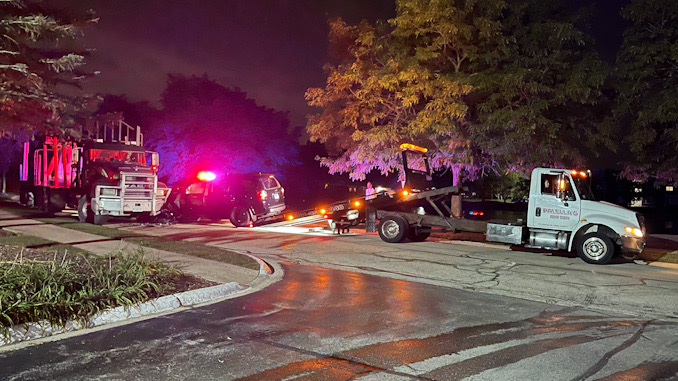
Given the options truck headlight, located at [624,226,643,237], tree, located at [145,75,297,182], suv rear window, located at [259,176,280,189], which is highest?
tree, located at [145,75,297,182]

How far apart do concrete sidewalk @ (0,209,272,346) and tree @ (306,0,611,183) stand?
867cm

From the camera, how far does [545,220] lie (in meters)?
13.8

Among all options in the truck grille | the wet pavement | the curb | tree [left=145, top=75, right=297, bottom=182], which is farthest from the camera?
tree [left=145, top=75, right=297, bottom=182]

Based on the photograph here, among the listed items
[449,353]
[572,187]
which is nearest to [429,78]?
[572,187]

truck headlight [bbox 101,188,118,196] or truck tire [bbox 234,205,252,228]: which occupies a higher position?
truck headlight [bbox 101,188,118,196]

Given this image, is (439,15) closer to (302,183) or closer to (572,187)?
(572,187)

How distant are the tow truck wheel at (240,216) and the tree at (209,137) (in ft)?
45.9

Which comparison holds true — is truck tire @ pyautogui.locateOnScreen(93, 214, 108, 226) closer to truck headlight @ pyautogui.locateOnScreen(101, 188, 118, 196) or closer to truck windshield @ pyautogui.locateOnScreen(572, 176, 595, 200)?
truck headlight @ pyautogui.locateOnScreen(101, 188, 118, 196)

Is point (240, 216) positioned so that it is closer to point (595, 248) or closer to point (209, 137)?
point (595, 248)

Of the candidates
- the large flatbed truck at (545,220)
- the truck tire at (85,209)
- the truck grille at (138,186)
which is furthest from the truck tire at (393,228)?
the truck tire at (85,209)

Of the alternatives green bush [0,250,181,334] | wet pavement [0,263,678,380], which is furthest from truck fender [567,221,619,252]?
green bush [0,250,181,334]

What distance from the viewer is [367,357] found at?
17.8 feet

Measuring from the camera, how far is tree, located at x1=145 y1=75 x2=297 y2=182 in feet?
110

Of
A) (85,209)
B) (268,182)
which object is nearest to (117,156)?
(85,209)
